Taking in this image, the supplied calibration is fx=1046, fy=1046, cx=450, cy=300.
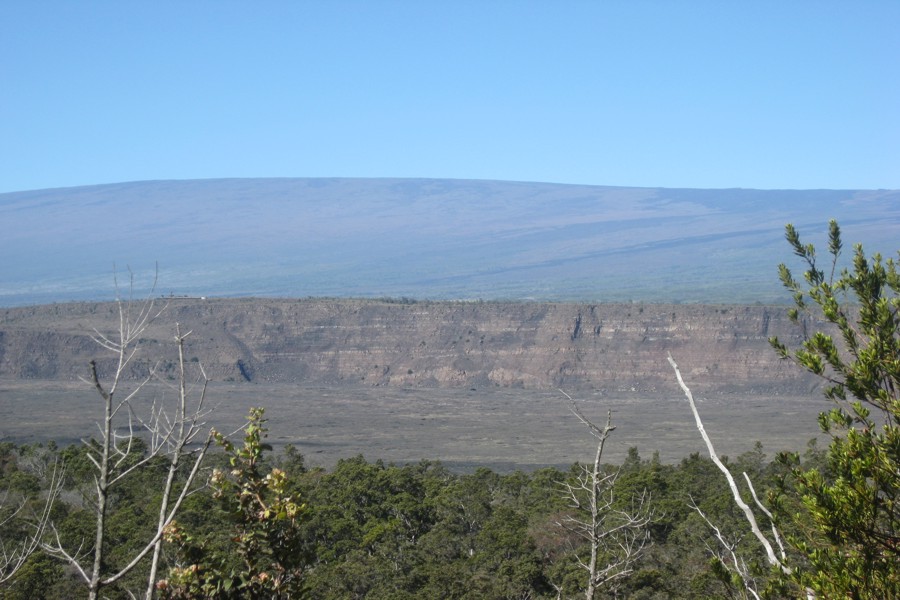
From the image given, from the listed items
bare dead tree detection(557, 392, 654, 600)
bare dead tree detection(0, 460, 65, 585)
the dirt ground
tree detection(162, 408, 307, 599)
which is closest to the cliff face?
the dirt ground

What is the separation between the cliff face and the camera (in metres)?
78.6

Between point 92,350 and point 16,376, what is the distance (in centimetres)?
664

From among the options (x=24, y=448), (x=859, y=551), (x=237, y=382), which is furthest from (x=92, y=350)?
(x=859, y=551)

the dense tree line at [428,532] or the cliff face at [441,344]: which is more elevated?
the dense tree line at [428,532]

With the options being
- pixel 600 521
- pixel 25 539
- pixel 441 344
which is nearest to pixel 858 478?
pixel 600 521

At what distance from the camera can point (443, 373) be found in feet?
279

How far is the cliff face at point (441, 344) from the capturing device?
258ft

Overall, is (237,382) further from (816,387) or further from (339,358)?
(816,387)

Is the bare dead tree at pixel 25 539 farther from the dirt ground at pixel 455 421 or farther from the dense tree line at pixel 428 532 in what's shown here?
the dirt ground at pixel 455 421

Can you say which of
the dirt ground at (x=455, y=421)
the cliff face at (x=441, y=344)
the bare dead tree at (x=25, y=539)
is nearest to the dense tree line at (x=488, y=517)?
the bare dead tree at (x=25, y=539)

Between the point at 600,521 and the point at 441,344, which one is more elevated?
the point at 600,521

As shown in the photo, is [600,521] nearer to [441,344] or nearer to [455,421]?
[455,421]

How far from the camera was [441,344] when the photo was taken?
284ft

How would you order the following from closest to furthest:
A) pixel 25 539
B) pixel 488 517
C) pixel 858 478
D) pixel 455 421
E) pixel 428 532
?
1. pixel 858 478
2. pixel 25 539
3. pixel 428 532
4. pixel 488 517
5. pixel 455 421
